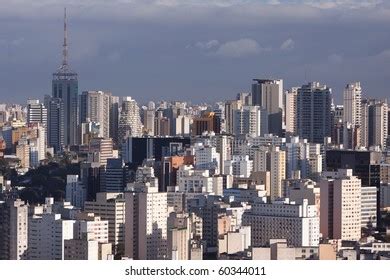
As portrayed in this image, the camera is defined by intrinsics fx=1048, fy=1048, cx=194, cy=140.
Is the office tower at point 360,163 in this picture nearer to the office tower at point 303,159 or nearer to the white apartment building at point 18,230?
the office tower at point 303,159

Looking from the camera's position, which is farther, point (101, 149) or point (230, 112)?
point (230, 112)

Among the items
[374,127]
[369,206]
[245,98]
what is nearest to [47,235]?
[369,206]

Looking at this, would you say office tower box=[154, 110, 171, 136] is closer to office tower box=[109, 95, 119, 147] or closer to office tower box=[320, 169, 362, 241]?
office tower box=[109, 95, 119, 147]

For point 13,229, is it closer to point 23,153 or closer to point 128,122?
point 23,153

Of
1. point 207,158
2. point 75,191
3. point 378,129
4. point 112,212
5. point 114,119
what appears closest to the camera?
point 112,212

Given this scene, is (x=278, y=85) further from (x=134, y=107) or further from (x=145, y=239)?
(x=145, y=239)

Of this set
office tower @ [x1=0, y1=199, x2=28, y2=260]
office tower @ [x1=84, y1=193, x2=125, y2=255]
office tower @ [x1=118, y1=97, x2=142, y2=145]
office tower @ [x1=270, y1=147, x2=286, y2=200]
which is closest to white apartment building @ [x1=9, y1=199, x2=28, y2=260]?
office tower @ [x1=0, y1=199, x2=28, y2=260]

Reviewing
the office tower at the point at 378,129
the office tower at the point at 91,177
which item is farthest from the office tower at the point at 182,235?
the office tower at the point at 378,129
